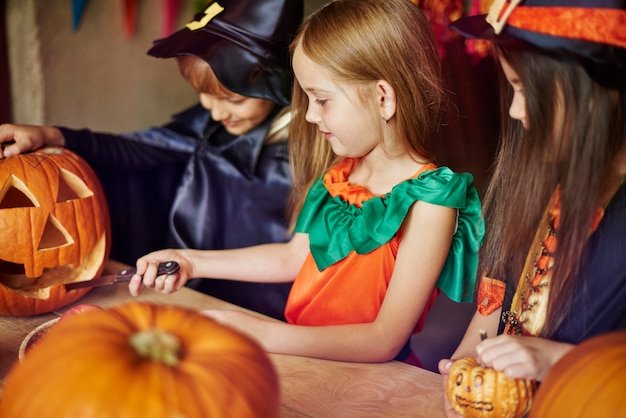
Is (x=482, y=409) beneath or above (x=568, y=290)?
beneath

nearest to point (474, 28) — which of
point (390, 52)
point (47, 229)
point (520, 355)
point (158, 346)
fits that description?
point (390, 52)

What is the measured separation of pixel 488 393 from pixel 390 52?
616 millimetres

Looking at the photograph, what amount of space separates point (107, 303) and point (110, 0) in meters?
1.59

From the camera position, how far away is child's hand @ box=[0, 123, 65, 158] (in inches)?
A: 52.9

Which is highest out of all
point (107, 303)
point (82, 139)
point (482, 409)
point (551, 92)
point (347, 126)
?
point (551, 92)

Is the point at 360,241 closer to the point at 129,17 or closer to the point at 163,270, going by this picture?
the point at 163,270

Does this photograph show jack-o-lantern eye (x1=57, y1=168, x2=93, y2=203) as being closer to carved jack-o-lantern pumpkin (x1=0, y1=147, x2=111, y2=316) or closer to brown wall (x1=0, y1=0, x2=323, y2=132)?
carved jack-o-lantern pumpkin (x1=0, y1=147, x2=111, y2=316)

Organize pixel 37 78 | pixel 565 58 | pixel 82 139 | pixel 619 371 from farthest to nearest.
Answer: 1. pixel 37 78
2. pixel 82 139
3. pixel 565 58
4. pixel 619 371

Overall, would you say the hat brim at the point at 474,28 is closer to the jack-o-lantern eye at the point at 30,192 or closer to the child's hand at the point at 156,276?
the child's hand at the point at 156,276

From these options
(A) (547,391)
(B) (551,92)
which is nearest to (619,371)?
(A) (547,391)

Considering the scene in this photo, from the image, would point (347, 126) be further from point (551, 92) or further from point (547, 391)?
point (547, 391)

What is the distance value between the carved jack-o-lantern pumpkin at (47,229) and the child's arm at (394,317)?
411 mm

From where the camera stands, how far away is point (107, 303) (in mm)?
1299

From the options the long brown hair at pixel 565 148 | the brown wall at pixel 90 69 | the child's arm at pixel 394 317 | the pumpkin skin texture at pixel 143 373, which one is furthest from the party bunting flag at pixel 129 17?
the pumpkin skin texture at pixel 143 373
